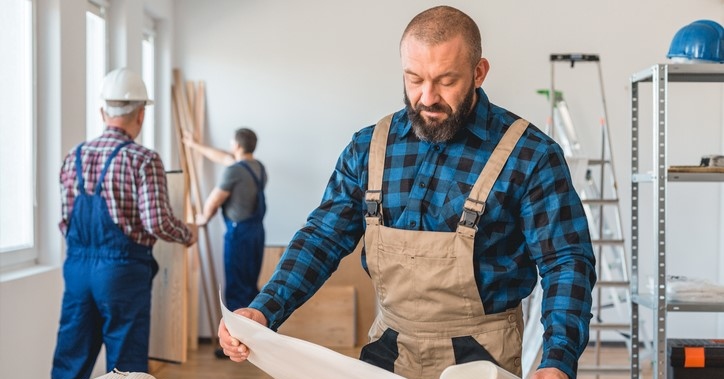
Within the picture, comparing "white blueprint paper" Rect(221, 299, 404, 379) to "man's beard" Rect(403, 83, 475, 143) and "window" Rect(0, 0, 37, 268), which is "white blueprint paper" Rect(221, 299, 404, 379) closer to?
"man's beard" Rect(403, 83, 475, 143)

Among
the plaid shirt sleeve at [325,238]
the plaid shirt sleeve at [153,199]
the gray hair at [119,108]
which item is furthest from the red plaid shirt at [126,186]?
the plaid shirt sleeve at [325,238]

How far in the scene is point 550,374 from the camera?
1.79 metres

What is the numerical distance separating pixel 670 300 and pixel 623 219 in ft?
13.6

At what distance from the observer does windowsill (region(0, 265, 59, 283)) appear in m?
4.57

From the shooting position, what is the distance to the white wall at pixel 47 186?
4.60 metres

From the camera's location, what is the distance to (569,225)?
6.55 feet

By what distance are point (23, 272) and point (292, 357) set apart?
11.1ft

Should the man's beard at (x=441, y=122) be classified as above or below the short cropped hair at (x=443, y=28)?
below

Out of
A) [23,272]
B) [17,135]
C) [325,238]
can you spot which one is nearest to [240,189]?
[17,135]

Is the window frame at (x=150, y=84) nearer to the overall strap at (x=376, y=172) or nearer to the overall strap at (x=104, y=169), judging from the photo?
the overall strap at (x=104, y=169)

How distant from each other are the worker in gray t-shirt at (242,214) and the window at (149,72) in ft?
2.38

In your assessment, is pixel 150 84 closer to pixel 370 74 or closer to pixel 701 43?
pixel 370 74

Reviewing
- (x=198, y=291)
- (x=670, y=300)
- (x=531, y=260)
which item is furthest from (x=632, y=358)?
(x=198, y=291)

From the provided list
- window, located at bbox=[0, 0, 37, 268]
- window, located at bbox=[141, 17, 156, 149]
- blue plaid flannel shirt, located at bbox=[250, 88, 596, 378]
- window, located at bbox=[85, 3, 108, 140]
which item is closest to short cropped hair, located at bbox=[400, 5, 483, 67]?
blue plaid flannel shirt, located at bbox=[250, 88, 596, 378]
